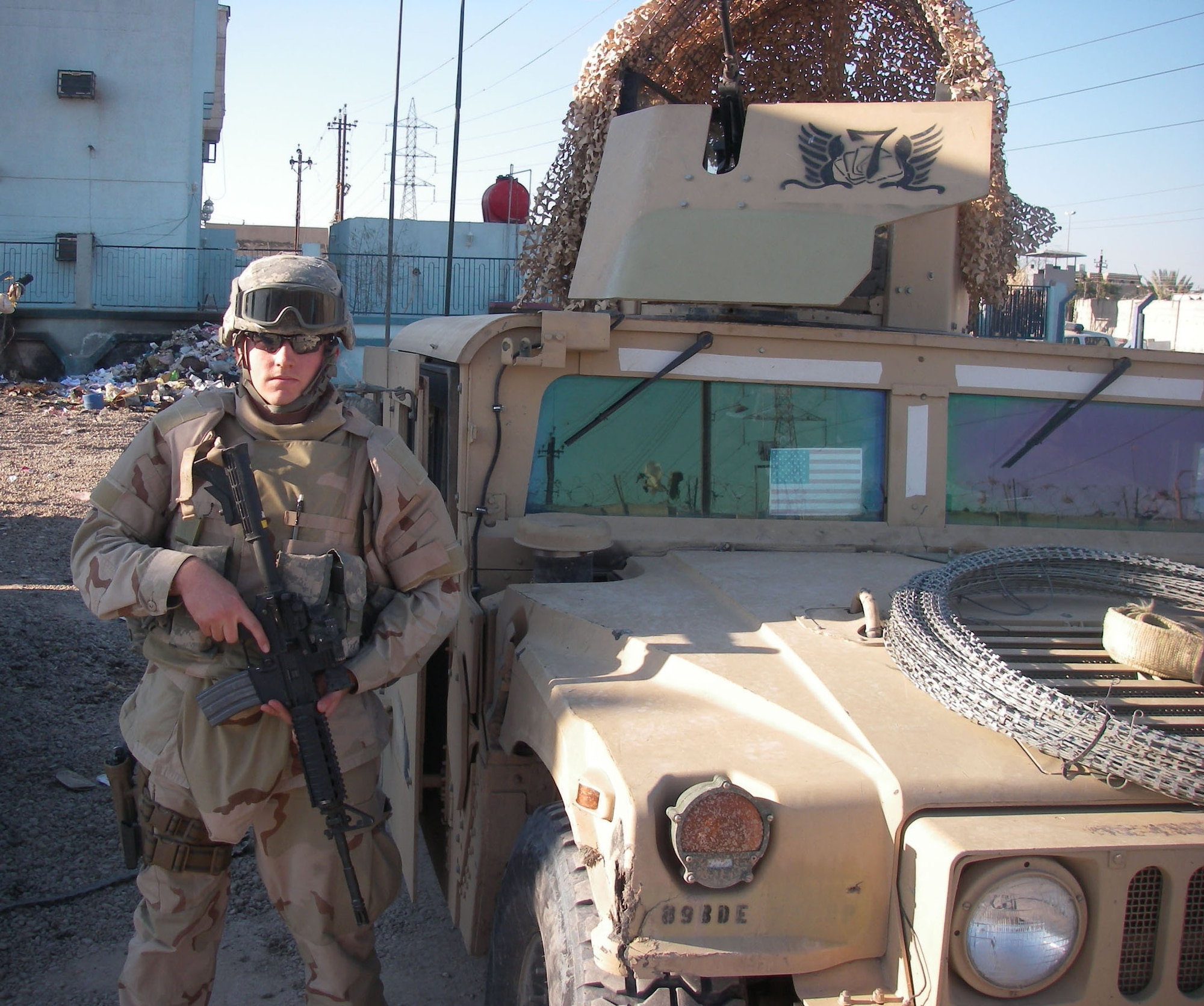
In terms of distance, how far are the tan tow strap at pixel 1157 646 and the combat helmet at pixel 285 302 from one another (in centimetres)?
167

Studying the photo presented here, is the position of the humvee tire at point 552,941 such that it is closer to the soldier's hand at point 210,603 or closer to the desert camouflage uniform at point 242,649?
the desert camouflage uniform at point 242,649

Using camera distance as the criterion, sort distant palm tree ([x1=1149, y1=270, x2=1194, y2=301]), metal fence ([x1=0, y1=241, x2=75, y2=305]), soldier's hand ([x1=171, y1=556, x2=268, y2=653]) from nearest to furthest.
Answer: soldier's hand ([x1=171, y1=556, x2=268, y2=653]) → metal fence ([x1=0, y1=241, x2=75, y2=305]) → distant palm tree ([x1=1149, y1=270, x2=1194, y2=301])

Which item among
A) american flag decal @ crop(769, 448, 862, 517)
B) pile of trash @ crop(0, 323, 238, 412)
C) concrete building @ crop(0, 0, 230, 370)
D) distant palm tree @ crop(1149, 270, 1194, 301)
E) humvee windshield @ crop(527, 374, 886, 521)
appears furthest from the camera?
distant palm tree @ crop(1149, 270, 1194, 301)

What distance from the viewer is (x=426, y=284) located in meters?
23.8

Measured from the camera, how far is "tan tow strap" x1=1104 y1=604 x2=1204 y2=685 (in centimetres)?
209

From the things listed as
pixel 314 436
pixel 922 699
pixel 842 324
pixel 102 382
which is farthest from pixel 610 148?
pixel 102 382

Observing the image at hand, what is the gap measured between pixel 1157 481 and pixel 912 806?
202 cm

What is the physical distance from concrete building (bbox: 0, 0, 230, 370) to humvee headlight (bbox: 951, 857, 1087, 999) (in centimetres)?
2312

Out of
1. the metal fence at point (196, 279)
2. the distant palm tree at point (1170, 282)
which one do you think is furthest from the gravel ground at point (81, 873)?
the distant palm tree at point (1170, 282)

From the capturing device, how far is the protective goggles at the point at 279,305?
244cm

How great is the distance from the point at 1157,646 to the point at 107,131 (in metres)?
25.0

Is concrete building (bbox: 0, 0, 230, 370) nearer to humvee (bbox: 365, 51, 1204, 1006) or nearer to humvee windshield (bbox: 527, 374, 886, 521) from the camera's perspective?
humvee (bbox: 365, 51, 1204, 1006)

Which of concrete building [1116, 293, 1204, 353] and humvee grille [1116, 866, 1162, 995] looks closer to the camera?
humvee grille [1116, 866, 1162, 995]

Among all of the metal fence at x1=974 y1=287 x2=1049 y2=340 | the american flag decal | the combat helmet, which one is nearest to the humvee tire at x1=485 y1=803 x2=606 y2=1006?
the combat helmet
